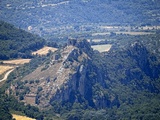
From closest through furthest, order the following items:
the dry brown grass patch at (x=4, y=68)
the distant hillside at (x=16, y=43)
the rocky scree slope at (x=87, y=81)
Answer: the rocky scree slope at (x=87, y=81) → the dry brown grass patch at (x=4, y=68) → the distant hillside at (x=16, y=43)

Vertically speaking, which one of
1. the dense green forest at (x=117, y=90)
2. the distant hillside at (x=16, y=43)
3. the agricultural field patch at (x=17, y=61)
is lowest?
the dense green forest at (x=117, y=90)

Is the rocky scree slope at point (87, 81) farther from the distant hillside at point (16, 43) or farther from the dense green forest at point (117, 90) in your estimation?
the distant hillside at point (16, 43)

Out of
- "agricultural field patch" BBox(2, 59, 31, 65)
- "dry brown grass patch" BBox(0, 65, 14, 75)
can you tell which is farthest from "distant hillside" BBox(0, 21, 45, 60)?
"dry brown grass patch" BBox(0, 65, 14, 75)

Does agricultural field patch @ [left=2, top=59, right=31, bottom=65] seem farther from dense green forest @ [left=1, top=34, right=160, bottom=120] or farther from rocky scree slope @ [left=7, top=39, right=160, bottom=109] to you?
rocky scree slope @ [left=7, top=39, right=160, bottom=109]

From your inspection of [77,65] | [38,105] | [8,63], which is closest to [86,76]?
[77,65]

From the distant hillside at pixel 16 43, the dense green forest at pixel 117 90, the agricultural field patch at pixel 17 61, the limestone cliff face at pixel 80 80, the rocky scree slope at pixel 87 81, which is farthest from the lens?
the distant hillside at pixel 16 43

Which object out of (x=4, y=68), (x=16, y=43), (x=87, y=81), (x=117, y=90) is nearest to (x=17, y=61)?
(x=4, y=68)

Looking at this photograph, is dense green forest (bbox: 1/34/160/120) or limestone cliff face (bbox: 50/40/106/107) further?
limestone cliff face (bbox: 50/40/106/107)

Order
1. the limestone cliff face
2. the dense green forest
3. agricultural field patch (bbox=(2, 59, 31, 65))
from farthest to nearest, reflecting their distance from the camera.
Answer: agricultural field patch (bbox=(2, 59, 31, 65))
the limestone cliff face
the dense green forest

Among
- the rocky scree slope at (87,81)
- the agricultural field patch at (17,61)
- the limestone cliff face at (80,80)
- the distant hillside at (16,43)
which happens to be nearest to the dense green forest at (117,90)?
the rocky scree slope at (87,81)

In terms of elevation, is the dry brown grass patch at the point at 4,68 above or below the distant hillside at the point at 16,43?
below
